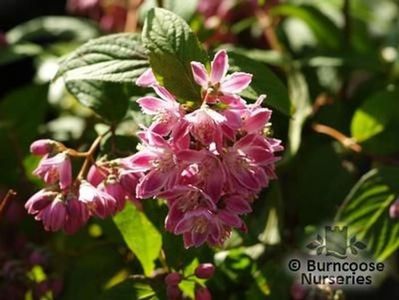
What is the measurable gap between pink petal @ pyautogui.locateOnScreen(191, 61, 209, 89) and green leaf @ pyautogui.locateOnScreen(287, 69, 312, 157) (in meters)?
0.42

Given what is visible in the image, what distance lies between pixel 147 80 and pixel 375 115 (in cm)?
50

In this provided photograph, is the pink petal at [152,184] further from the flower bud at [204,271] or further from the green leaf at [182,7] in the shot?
the green leaf at [182,7]

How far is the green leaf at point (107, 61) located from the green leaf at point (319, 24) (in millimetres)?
561

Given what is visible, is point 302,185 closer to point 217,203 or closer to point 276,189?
point 276,189

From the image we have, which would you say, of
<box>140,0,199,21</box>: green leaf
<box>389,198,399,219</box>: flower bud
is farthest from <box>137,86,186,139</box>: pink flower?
<box>140,0,199,21</box>: green leaf

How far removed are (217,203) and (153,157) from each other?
87 mm

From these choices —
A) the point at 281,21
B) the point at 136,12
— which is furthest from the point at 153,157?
the point at 281,21

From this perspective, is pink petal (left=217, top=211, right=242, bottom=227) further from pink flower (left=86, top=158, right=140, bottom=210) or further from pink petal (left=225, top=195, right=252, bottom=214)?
pink flower (left=86, top=158, right=140, bottom=210)

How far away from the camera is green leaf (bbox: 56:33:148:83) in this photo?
1.05m

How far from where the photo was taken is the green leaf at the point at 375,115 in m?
1.32

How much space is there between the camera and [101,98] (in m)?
1.20

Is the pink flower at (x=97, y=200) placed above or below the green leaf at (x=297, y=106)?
above

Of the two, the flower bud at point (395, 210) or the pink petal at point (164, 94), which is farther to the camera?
the flower bud at point (395, 210)

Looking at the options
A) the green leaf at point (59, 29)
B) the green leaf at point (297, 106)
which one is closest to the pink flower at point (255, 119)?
the green leaf at point (297, 106)
